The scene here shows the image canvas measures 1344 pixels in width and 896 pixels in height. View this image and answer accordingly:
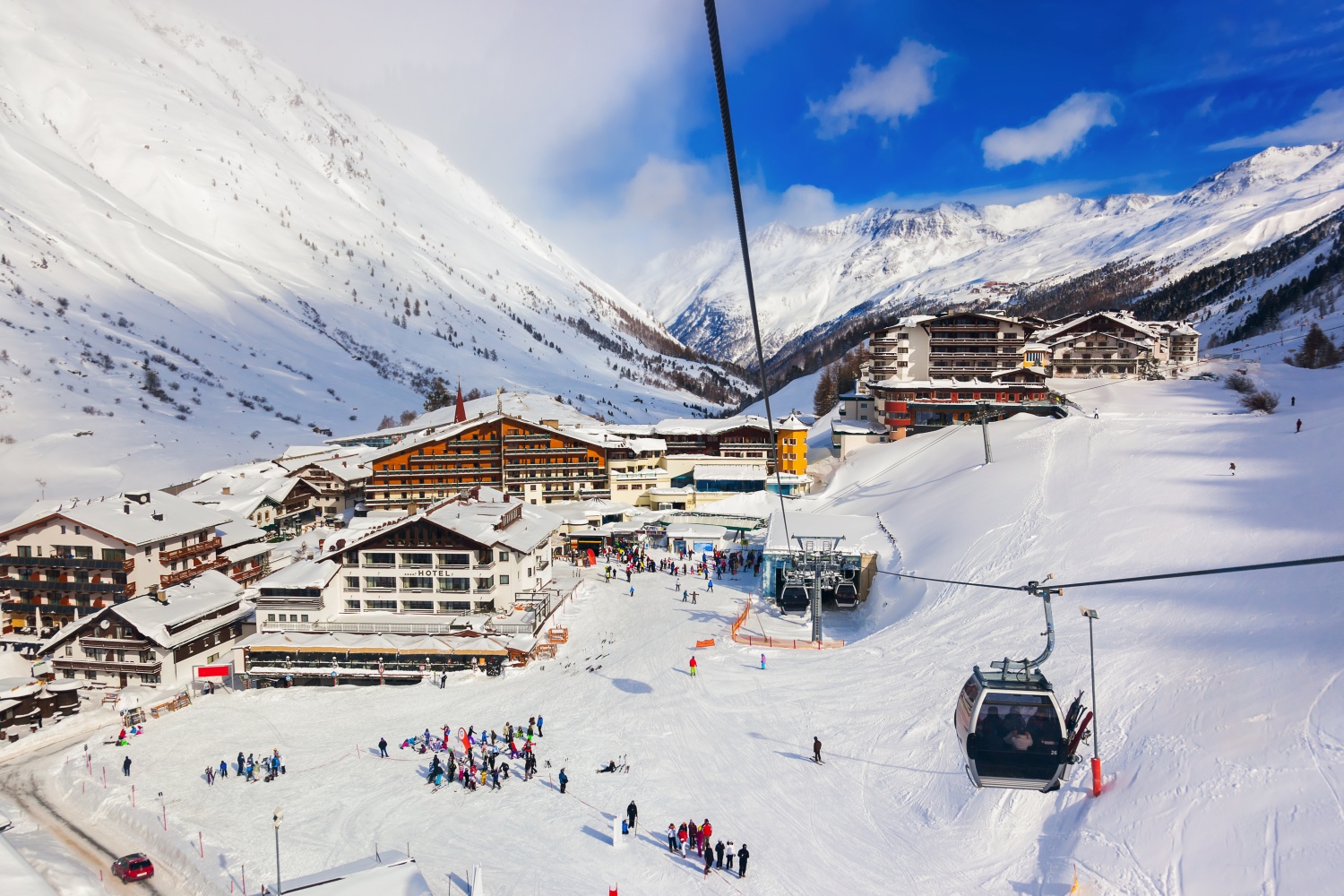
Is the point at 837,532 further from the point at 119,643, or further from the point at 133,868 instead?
the point at 119,643

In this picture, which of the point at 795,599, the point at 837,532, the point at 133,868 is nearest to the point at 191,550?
the point at 133,868

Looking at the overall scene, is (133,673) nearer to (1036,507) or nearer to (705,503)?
(705,503)

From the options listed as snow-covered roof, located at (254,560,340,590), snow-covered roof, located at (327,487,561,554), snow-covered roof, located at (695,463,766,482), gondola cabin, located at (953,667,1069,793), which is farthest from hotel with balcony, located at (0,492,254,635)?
gondola cabin, located at (953,667,1069,793)

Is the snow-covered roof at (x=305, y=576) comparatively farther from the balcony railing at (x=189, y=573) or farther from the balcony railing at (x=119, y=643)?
the balcony railing at (x=189, y=573)

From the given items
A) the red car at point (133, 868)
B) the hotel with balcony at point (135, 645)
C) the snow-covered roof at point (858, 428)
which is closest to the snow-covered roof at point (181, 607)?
the hotel with balcony at point (135, 645)

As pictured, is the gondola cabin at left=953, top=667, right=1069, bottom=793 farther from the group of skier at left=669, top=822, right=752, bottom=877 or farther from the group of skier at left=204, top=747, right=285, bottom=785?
the group of skier at left=204, top=747, right=285, bottom=785
